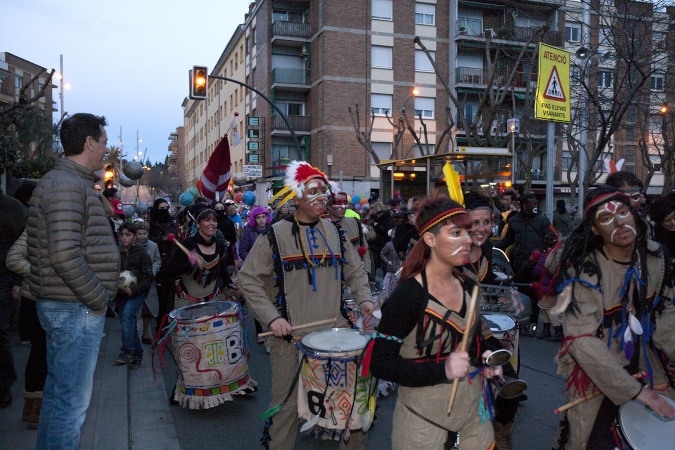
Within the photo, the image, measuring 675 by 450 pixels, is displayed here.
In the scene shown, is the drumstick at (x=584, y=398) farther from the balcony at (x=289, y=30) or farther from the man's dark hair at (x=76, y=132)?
the balcony at (x=289, y=30)

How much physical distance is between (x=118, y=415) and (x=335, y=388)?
264 centimetres

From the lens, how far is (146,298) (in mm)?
6965

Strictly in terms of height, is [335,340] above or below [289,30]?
below

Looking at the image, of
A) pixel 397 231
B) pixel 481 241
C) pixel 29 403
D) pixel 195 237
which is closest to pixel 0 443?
pixel 29 403

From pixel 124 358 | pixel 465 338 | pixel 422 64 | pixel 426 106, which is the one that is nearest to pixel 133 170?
pixel 124 358

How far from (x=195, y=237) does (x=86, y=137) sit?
2601mm

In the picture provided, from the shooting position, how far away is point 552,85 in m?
8.80

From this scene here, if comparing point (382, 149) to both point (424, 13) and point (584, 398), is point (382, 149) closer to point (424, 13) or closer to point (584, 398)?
point (424, 13)

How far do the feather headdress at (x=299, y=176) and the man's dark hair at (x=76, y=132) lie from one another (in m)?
1.35

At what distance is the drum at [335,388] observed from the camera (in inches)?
128

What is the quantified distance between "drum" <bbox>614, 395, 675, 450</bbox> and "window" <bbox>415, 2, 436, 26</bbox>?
33591 mm

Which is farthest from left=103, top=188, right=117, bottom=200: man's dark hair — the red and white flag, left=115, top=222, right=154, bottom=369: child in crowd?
left=115, top=222, right=154, bottom=369: child in crowd

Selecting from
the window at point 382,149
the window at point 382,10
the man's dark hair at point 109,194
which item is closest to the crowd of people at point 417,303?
the man's dark hair at point 109,194

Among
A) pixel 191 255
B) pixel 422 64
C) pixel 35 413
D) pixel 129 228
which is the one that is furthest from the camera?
pixel 422 64
